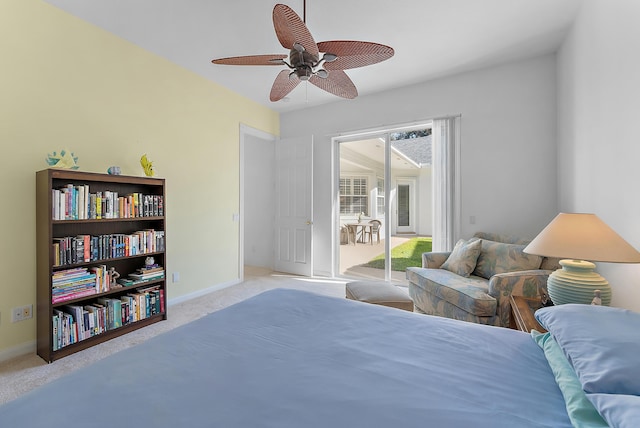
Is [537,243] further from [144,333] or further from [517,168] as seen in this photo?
[144,333]

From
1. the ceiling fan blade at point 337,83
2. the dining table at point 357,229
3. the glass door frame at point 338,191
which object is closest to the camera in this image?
the ceiling fan blade at point 337,83

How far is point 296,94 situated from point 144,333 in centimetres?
357

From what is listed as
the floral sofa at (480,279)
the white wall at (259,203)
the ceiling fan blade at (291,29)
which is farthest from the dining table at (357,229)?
the ceiling fan blade at (291,29)

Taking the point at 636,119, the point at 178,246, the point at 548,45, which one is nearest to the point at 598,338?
the point at 636,119

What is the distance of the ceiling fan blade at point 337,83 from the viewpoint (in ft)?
7.12

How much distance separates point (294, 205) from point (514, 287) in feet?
11.4

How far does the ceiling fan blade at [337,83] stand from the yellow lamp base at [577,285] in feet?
6.14

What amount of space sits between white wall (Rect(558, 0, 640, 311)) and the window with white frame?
9.61 feet

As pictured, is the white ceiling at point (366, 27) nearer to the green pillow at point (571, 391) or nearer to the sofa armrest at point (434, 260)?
the sofa armrest at point (434, 260)

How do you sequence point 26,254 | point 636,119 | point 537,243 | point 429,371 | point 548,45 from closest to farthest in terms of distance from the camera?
point 429,371, point 636,119, point 537,243, point 26,254, point 548,45

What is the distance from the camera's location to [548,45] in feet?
10.3

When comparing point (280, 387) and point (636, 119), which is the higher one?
point (636, 119)

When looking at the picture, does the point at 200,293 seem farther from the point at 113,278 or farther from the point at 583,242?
the point at 583,242

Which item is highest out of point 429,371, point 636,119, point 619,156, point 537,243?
point 636,119
